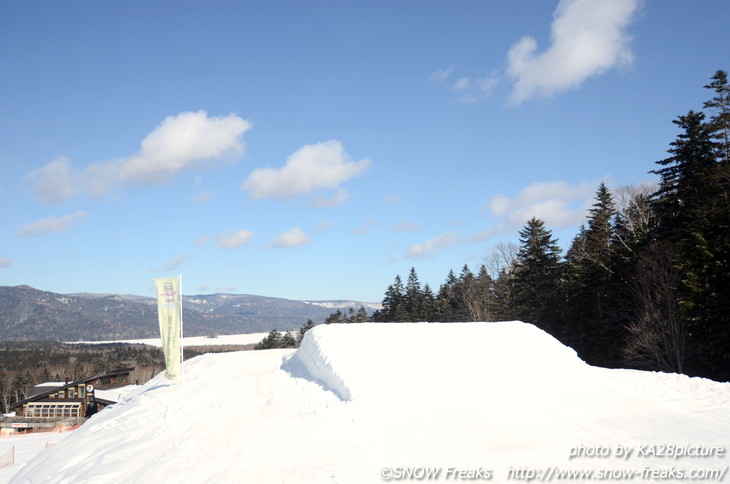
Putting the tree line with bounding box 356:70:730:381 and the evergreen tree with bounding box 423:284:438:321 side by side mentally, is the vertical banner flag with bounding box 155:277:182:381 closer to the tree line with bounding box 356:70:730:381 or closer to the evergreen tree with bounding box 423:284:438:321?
the tree line with bounding box 356:70:730:381

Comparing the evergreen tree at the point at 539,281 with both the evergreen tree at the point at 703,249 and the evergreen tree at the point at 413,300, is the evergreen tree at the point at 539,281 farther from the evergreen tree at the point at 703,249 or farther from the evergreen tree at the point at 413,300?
the evergreen tree at the point at 413,300

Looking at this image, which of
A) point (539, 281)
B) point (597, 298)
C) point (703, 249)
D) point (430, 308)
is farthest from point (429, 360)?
point (430, 308)

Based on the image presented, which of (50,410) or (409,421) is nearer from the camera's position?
(409,421)

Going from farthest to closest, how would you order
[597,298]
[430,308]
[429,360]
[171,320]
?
1. [430,308]
2. [597,298]
3. [171,320]
4. [429,360]

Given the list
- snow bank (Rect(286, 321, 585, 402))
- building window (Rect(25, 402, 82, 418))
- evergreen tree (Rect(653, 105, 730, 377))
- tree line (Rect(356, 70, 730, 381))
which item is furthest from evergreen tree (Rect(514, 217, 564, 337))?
building window (Rect(25, 402, 82, 418))

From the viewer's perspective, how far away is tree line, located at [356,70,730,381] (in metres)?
21.8

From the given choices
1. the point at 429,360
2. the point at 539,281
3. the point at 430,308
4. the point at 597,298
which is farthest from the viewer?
the point at 430,308

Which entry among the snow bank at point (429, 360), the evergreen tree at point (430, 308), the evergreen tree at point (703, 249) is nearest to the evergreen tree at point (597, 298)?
the evergreen tree at point (703, 249)

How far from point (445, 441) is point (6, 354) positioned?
163446 mm

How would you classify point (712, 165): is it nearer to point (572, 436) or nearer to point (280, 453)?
point (572, 436)

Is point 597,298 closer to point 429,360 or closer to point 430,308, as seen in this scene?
point 429,360

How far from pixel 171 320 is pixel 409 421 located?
10.5 meters

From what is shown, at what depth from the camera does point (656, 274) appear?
25250mm

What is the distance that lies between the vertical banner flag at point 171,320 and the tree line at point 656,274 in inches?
896
